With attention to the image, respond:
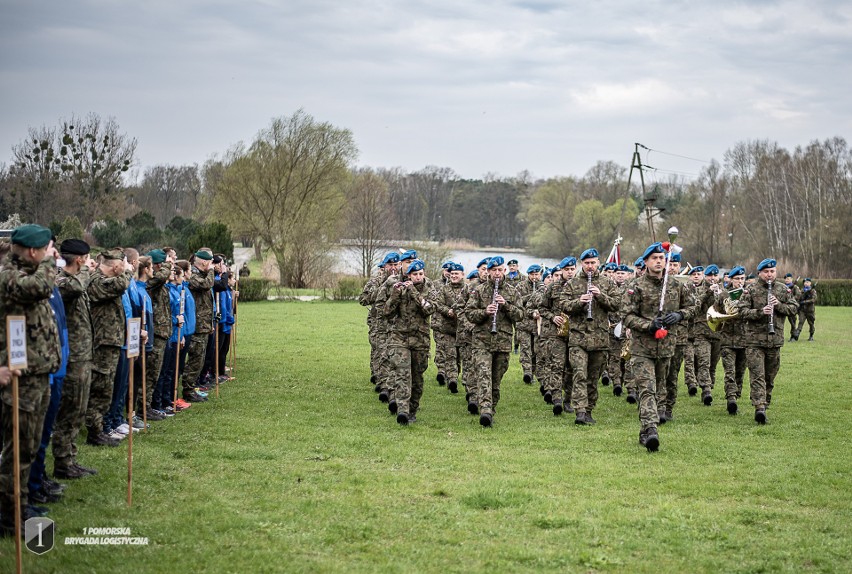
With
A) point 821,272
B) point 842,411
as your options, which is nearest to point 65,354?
point 842,411

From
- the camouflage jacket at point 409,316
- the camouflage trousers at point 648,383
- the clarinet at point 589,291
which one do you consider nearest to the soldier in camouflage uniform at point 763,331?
the camouflage trousers at point 648,383

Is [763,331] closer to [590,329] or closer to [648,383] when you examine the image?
[590,329]

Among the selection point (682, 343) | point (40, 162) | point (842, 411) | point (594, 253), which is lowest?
point (842, 411)

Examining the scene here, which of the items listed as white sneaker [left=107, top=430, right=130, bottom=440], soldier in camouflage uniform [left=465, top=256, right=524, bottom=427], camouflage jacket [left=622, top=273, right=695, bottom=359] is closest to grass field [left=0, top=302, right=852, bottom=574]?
white sneaker [left=107, top=430, right=130, bottom=440]

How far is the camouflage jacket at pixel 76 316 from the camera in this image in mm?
8727

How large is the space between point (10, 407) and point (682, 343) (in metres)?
10.5

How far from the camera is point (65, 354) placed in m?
8.37

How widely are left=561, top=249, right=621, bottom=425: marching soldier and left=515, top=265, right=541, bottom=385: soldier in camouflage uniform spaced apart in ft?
13.0

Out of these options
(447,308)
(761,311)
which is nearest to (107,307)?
(447,308)

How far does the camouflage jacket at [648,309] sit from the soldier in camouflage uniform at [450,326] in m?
3.96

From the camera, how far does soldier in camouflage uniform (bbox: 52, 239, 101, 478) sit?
8.75 m

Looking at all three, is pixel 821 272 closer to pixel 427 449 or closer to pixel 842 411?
pixel 842 411

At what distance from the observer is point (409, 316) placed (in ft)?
42.5

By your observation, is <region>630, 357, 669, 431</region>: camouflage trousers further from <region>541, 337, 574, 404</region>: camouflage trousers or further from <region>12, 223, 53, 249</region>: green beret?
<region>12, 223, 53, 249</region>: green beret
